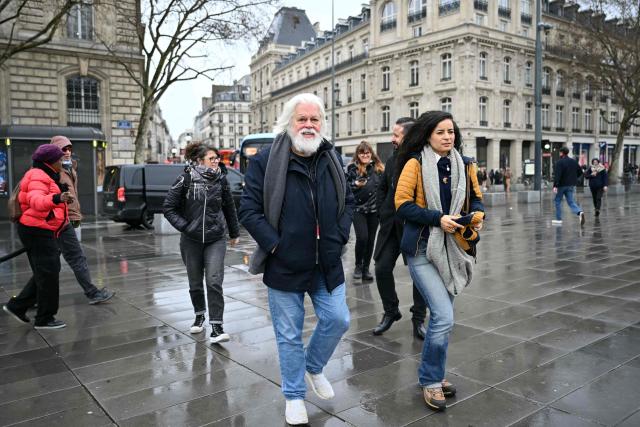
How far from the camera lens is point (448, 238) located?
348 centimetres

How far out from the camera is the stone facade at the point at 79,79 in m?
25.9

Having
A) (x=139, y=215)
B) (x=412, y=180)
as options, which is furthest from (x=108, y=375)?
(x=139, y=215)

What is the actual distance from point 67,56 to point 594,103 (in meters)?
49.9

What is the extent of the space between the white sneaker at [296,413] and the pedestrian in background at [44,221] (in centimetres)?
337

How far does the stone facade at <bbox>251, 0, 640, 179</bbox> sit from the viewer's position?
1709 inches

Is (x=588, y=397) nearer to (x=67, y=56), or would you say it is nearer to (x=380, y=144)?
(x=67, y=56)

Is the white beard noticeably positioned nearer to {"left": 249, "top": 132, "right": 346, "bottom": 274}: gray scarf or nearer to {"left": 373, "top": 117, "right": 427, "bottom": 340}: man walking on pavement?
{"left": 249, "top": 132, "right": 346, "bottom": 274}: gray scarf

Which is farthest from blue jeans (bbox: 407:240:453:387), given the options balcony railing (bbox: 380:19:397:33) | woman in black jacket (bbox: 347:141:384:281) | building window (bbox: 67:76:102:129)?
balcony railing (bbox: 380:19:397:33)

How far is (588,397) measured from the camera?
3533 mm

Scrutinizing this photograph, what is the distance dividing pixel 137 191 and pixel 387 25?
39.8m

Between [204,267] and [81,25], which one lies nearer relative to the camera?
[204,267]

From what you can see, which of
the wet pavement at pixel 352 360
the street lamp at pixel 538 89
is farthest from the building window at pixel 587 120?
the wet pavement at pixel 352 360

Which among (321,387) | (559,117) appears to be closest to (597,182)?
(321,387)

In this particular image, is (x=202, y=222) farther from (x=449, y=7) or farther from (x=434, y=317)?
(x=449, y=7)
